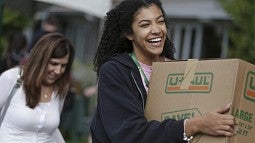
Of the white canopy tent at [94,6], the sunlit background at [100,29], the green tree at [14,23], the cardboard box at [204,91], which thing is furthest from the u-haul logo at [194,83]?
the green tree at [14,23]

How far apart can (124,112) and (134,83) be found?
18 cm

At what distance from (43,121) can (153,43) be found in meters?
1.86

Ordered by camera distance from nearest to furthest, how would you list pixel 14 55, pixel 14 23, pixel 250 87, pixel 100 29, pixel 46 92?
pixel 250 87, pixel 46 92, pixel 100 29, pixel 14 55, pixel 14 23

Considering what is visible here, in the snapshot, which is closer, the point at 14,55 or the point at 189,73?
the point at 189,73

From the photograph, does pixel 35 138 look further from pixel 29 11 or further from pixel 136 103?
pixel 29 11

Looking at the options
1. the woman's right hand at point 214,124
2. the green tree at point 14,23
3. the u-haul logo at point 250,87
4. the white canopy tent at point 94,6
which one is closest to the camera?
the woman's right hand at point 214,124

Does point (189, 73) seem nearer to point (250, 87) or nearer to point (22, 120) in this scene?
point (250, 87)

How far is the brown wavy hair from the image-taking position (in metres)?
5.11

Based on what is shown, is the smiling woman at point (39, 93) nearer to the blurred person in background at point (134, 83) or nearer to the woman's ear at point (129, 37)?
the blurred person in background at point (134, 83)

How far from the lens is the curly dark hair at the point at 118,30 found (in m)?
3.44

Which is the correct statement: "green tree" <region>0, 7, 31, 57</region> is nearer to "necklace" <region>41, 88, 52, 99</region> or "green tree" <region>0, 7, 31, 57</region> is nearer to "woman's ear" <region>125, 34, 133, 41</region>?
"necklace" <region>41, 88, 52, 99</region>

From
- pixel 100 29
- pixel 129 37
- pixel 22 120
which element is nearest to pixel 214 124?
pixel 129 37

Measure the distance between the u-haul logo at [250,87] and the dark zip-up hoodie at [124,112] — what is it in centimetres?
32

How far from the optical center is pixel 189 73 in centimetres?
320
